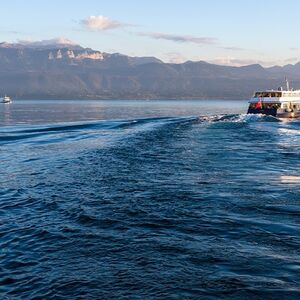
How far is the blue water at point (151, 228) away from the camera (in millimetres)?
14469

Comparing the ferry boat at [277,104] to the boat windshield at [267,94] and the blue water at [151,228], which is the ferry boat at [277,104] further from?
the blue water at [151,228]

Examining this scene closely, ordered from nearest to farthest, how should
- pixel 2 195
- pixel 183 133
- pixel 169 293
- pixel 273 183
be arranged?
pixel 169 293
pixel 2 195
pixel 273 183
pixel 183 133

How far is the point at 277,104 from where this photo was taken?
343 feet

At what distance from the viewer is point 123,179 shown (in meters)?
30.5

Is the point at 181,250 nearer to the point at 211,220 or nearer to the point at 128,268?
the point at 128,268

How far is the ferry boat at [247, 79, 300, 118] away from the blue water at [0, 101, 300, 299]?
63751mm

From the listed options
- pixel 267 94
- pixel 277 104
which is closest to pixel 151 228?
pixel 277 104

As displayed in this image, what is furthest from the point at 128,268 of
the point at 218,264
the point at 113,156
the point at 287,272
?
the point at 113,156

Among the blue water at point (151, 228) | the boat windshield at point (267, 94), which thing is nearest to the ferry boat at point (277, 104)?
the boat windshield at point (267, 94)

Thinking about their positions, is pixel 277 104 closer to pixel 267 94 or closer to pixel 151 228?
pixel 267 94

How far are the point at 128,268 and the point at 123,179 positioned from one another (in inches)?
590

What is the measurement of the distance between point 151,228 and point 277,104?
91.4 meters

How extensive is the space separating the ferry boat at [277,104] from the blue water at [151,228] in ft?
209

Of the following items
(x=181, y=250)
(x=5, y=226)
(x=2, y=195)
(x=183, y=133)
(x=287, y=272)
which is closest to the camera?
(x=287, y=272)
